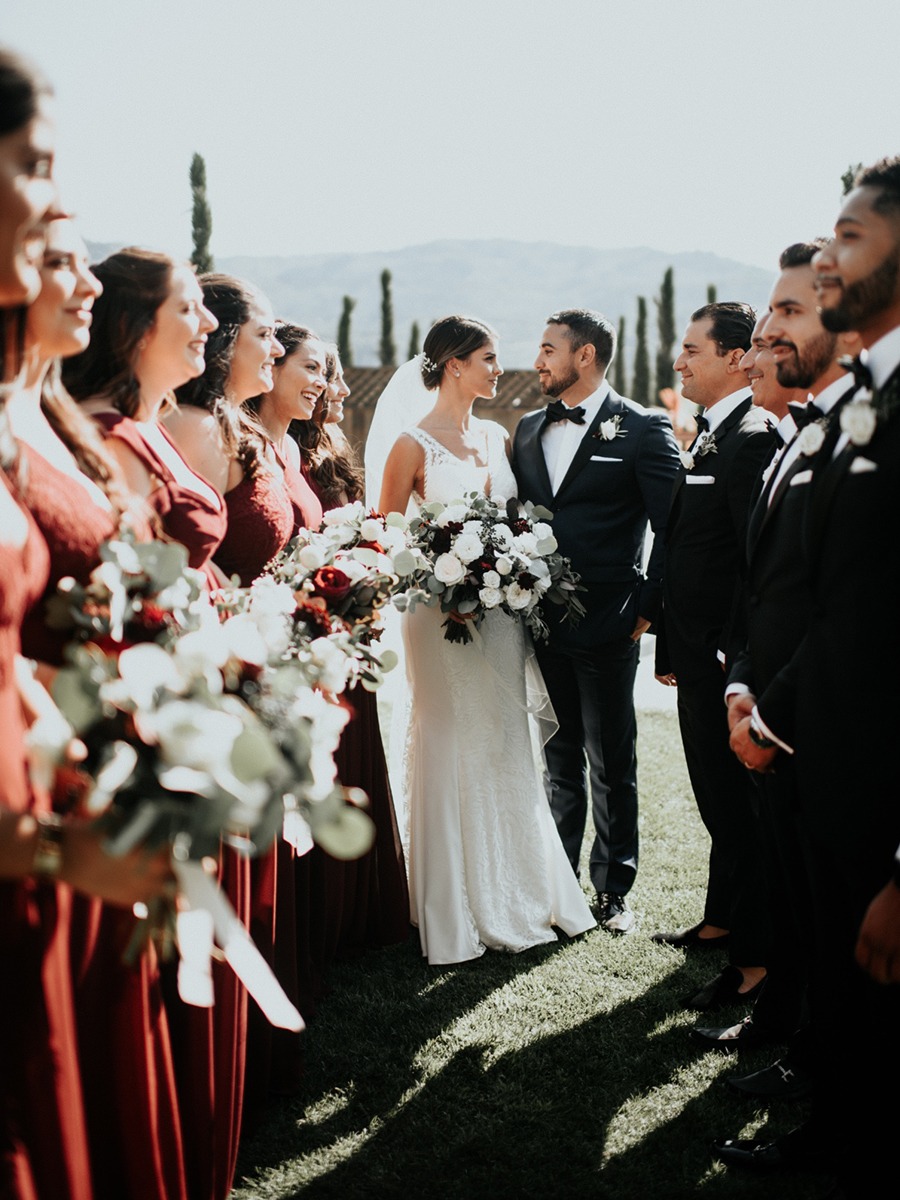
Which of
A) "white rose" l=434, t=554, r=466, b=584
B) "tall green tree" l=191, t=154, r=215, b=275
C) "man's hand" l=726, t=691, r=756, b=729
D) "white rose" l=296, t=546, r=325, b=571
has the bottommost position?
"man's hand" l=726, t=691, r=756, b=729

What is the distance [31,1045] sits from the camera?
2.05 m

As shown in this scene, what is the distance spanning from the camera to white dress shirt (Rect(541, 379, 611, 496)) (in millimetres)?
5355

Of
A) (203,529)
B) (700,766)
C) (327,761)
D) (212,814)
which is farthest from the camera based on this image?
(700,766)

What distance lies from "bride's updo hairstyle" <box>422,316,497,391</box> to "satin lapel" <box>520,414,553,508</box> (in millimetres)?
542

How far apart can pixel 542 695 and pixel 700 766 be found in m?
0.89

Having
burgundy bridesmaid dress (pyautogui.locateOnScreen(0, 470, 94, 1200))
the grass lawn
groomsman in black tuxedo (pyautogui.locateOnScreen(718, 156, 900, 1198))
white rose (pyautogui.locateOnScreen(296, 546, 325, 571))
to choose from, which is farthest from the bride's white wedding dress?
burgundy bridesmaid dress (pyautogui.locateOnScreen(0, 470, 94, 1200))

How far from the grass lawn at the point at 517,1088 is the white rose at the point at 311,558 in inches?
74.9

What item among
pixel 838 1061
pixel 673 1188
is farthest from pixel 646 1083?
pixel 838 1061

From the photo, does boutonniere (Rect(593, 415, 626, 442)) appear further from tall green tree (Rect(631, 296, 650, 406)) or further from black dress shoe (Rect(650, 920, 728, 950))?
tall green tree (Rect(631, 296, 650, 406))

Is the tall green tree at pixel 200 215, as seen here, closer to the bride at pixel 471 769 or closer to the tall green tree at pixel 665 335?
the tall green tree at pixel 665 335

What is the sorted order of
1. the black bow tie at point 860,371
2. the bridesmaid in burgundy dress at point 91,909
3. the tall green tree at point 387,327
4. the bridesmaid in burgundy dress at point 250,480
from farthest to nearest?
the tall green tree at point 387,327
the bridesmaid in burgundy dress at point 250,480
the black bow tie at point 860,371
the bridesmaid in burgundy dress at point 91,909

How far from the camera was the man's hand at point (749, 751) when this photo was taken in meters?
3.00

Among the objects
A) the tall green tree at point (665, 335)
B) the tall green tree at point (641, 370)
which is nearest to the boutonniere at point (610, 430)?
the tall green tree at point (665, 335)

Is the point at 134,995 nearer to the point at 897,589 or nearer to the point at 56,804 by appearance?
the point at 56,804
